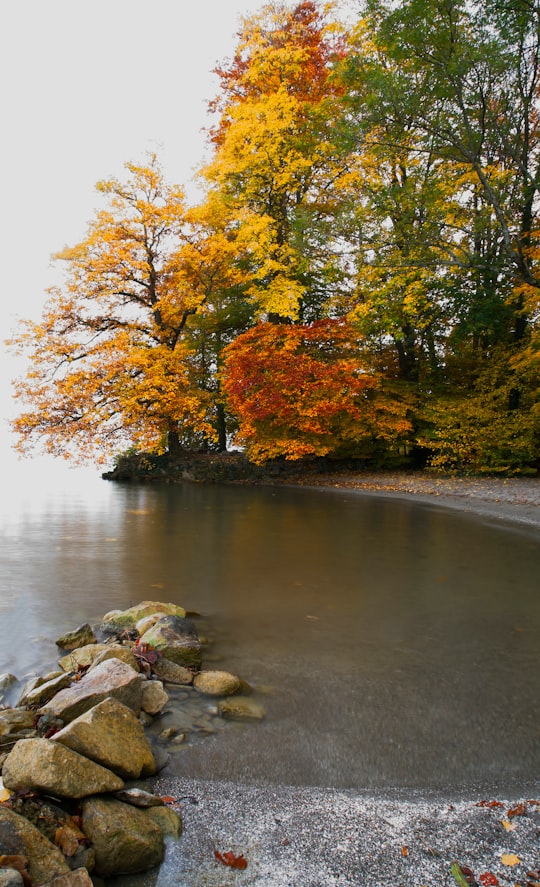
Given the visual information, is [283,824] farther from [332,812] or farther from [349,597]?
[349,597]

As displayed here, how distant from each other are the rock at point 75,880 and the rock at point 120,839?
0.43 ft

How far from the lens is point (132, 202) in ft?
53.2

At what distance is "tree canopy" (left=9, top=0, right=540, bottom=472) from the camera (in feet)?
45.3

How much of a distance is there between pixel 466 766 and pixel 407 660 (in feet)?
4.24

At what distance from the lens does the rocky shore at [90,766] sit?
1.85 meters

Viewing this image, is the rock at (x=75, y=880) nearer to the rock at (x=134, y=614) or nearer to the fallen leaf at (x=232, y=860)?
the fallen leaf at (x=232, y=860)

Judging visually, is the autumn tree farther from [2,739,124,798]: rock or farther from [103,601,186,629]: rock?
[2,739,124,798]: rock

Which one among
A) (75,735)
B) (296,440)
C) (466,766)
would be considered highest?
(296,440)

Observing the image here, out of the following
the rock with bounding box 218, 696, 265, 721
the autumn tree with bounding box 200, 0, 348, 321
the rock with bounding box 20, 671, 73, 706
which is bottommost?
the rock with bounding box 218, 696, 265, 721

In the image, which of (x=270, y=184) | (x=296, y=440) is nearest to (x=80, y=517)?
(x=296, y=440)

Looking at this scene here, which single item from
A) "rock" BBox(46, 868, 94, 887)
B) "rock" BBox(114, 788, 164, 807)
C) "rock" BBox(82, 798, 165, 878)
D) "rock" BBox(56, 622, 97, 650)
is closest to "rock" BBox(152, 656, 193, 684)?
"rock" BBox(56, 622, 97, 650)

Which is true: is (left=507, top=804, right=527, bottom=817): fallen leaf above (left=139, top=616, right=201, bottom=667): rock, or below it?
below

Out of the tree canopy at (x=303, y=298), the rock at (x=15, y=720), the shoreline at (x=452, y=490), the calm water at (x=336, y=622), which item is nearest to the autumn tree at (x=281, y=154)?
the tree canopy at (x=303, y=298)

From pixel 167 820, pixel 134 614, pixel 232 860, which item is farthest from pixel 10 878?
pixel 134 614
